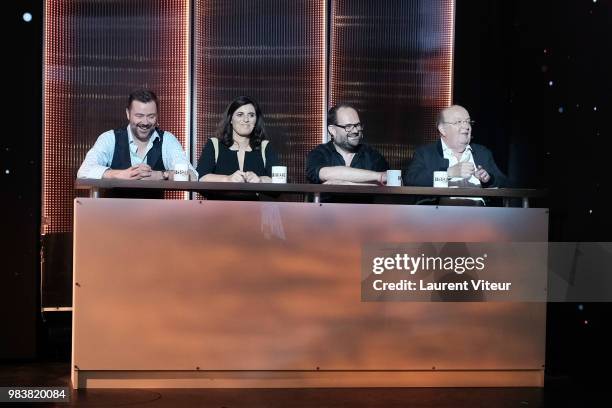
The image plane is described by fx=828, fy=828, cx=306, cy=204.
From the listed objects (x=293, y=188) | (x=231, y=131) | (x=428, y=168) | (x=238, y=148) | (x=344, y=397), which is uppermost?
(x=231, y=131)

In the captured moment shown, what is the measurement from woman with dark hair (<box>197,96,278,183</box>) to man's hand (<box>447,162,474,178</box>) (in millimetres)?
1116

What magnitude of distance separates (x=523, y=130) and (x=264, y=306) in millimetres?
2237

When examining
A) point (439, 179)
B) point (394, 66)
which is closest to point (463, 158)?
point (439, 179)

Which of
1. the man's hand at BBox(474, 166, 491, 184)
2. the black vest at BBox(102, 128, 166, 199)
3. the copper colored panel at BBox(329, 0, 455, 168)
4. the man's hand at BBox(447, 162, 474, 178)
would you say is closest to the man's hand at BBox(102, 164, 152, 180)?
the black vest at BBox(102, 128, 166, 199)

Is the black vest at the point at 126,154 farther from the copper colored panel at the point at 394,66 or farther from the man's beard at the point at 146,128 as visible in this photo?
the copper colored panel at the point at 394,66

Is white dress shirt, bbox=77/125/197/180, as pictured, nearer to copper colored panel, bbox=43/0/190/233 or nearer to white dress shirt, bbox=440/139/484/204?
copper colored panel, bbox=43/0/190/233

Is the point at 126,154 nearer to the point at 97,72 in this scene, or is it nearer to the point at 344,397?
the point at 97,72

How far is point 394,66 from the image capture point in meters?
6.07

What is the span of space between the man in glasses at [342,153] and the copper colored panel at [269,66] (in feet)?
2.92

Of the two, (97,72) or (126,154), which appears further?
(97,72)

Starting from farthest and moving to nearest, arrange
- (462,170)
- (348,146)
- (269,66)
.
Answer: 1. (269,66)
2. (348,146)
3. (462,170)

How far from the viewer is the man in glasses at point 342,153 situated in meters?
4.92

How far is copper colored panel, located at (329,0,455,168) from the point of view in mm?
6035

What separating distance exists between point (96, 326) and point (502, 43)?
11.3ft
